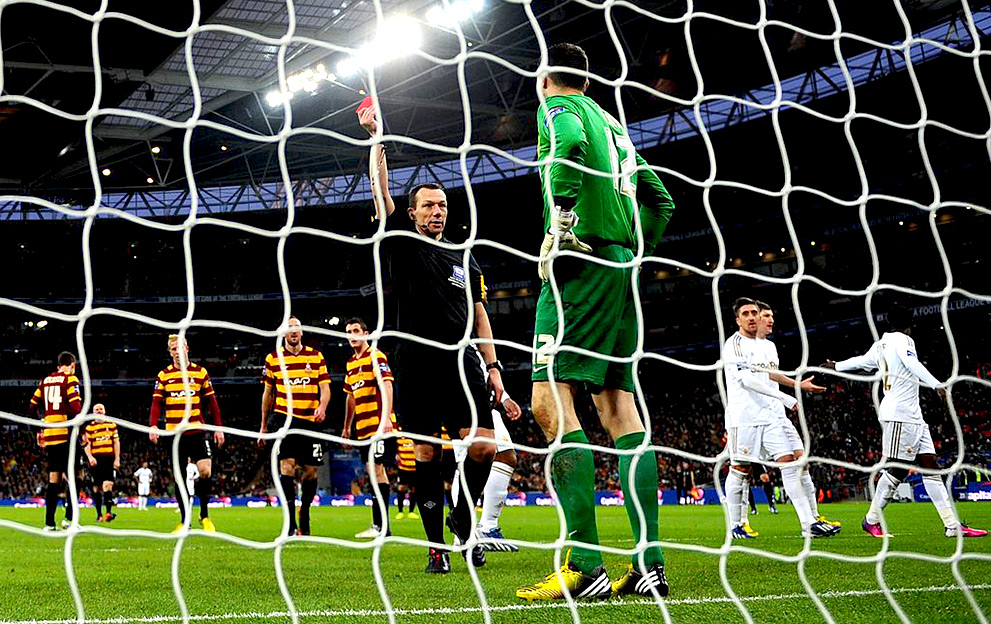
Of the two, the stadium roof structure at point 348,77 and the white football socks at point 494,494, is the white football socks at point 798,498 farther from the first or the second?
the stadium roof structure at point 348,77

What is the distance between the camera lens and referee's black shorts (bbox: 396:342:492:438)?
4.85 metres

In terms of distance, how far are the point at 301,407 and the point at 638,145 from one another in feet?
70.7

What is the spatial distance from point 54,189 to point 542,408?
29.5 metres

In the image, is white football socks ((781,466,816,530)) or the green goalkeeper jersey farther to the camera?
white football socks ((781,466,816,530))

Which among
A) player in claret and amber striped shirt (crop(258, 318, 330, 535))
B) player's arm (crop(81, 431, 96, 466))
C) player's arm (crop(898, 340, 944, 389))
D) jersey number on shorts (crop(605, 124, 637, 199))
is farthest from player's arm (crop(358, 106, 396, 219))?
player's arm (crop(81, 431, 96, 466))

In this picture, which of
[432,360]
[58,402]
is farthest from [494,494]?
[58,402]

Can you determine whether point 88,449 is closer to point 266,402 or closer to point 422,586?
point 266,402

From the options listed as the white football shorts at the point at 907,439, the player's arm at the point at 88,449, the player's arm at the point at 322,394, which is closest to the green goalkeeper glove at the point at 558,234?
the player's arm at the point at 322,394

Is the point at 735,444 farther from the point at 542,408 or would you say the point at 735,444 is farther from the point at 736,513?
the point at 542,408

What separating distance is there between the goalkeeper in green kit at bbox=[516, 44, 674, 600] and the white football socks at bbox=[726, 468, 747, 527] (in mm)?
3812

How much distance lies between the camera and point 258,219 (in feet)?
111

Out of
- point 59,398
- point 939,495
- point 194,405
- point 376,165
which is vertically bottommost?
point 939,495

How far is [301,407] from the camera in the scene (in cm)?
774

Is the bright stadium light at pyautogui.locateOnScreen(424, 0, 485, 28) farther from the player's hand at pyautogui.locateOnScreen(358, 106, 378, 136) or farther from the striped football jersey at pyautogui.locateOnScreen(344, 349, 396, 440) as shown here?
the player's hand at pyautogui.locateOnScreen(358, 106, 378, 136)
